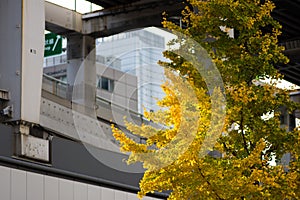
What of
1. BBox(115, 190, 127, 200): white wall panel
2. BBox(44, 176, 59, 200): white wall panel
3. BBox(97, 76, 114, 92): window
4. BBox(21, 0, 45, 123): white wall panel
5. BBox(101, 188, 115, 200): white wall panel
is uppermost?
BBox(97, 76, 114, 92): window

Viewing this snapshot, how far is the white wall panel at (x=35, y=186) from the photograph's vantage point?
2017 cm

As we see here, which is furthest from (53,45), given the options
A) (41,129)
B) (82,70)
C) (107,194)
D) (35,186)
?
(35,186)

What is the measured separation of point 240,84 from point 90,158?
8.64m

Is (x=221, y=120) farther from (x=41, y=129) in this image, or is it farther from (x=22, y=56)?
(x=41, y=129)

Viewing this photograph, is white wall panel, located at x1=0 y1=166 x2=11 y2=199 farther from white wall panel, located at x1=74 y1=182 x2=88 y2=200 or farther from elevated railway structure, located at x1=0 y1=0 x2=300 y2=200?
white wall panel, located at x1=74 y1=182 x2=88 y2=200

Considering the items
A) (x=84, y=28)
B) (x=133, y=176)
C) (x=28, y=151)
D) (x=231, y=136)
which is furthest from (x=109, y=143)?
(x=231, y=136)

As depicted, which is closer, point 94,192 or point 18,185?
point 18,185

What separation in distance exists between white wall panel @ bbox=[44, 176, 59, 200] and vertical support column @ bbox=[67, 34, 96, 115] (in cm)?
1944

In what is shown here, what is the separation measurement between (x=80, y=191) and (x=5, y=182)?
395cm

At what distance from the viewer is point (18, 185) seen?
1964cm

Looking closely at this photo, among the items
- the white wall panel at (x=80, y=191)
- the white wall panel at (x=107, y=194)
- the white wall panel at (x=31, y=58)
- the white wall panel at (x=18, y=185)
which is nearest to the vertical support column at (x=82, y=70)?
the white wall panel at (x=107, y=194)

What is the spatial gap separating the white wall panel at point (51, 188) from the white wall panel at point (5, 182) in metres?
1.89

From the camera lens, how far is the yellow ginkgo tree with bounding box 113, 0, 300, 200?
19234 mm

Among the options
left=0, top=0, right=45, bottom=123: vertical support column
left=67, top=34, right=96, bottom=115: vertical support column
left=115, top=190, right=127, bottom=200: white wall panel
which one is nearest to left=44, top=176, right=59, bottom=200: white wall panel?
left=0, top=0, right=45, bottom=123: vertical support column
